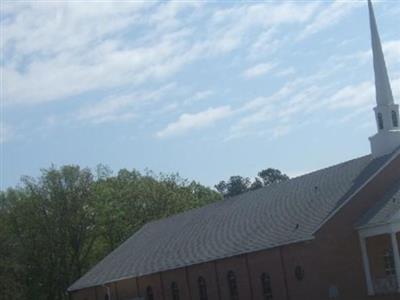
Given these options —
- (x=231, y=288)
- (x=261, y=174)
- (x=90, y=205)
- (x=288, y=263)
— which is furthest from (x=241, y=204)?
(x=261, y=174)

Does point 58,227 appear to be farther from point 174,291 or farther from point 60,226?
point 174,291

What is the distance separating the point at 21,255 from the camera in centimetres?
7088

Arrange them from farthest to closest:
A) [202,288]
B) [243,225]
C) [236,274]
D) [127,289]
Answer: [127,289], [202,288], [243,225], [236,274]

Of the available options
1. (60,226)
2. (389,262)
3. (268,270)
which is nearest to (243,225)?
(268,270)

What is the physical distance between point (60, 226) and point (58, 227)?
0.22 m

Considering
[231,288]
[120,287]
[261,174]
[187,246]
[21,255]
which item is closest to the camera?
[231,288]

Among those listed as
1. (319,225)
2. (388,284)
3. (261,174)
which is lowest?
(388,284)

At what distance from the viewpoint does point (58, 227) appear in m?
73.1

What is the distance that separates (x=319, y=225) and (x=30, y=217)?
39.3 meters

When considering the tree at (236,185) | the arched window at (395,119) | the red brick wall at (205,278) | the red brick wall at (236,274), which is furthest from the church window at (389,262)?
the tree at (236,185)

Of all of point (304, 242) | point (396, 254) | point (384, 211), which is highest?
point (384, 211)

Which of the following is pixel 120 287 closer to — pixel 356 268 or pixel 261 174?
pixel 356 268

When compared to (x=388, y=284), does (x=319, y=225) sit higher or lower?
higher

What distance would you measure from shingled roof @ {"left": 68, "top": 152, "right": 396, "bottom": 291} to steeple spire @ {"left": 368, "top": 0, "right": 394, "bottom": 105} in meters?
3.39
